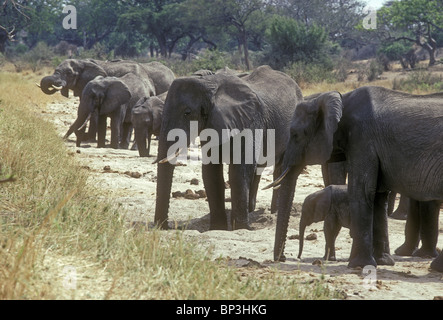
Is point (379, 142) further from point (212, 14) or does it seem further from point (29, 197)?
point (212, 14)

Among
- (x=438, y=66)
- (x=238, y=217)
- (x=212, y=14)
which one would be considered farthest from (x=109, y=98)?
(x=212, y=14)

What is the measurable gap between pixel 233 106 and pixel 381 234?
2330 mm

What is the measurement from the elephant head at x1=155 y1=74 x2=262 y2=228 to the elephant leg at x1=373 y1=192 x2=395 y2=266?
78.4 inches

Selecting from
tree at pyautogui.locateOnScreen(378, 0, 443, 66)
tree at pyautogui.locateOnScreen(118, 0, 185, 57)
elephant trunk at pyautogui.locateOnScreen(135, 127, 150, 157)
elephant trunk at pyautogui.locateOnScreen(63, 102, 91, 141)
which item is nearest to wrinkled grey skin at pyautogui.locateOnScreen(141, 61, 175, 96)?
elephant trunk at pyautogui.locateOnScreen(63, 102, 91, 141)

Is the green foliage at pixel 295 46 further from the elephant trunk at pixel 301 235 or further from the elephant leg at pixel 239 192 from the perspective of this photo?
the elephant trunk at pixel 301 235

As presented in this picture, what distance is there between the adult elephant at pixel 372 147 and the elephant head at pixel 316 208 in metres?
0.53

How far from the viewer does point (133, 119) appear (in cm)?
1370

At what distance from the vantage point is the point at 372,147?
19.9 ft

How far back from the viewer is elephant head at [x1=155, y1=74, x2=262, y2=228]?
7.59 m

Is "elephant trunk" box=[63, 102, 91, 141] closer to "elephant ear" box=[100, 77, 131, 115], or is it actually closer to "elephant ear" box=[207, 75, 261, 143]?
"elephant ear" box=[100, 77, 131, 115]

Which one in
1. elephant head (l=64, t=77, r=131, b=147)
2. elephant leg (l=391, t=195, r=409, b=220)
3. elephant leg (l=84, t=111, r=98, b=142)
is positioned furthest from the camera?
elephant leg (l=84, t=111, r=98, b=142)

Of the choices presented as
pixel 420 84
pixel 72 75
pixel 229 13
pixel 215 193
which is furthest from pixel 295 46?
pixel 215 193

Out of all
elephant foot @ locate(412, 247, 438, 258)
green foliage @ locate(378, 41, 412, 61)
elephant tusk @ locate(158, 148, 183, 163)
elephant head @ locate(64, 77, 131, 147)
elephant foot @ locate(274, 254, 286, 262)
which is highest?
green foliage @ locate(378, 41, 412, 61)

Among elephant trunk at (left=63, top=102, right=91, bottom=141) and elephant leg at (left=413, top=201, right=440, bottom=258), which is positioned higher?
elephant trunk at (left=63, top=102, right=91, bottom=141)
